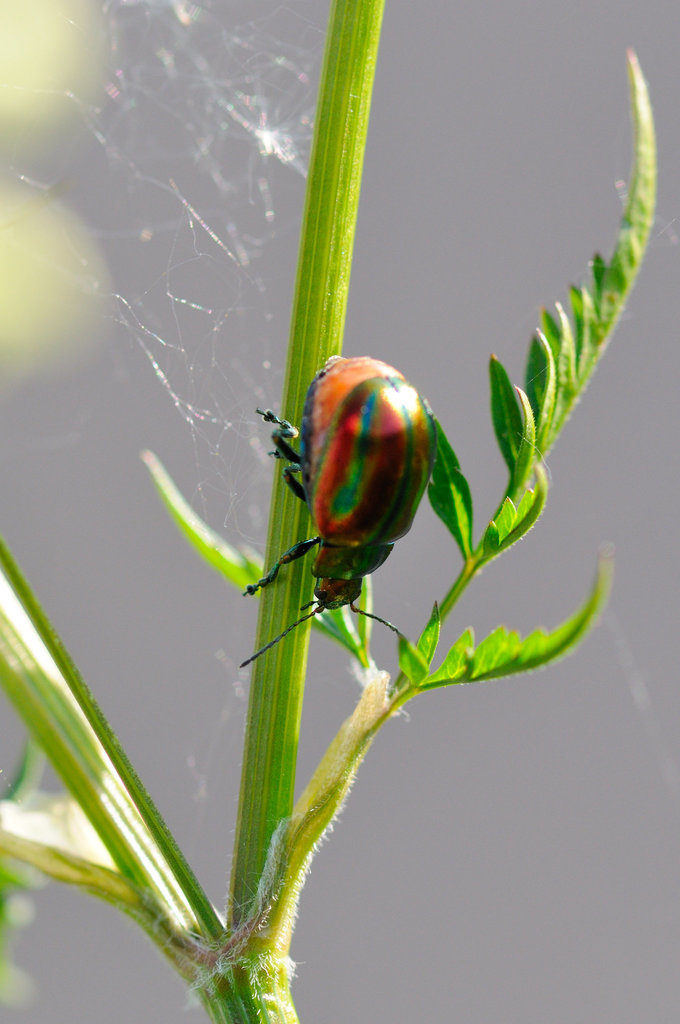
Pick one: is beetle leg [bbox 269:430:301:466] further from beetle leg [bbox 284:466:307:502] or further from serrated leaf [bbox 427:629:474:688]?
serrated leaf [bbox 427:629:474:688]

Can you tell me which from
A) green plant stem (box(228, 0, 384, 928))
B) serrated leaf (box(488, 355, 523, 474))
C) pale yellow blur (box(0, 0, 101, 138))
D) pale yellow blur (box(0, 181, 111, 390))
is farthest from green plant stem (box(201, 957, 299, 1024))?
pale yellow blur (box(0, 0, 101, 138))

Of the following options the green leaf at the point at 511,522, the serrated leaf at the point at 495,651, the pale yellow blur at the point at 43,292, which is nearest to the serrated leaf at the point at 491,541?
the green leaf at the point at 511,522

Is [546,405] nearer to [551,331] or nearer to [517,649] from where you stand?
[551,331]

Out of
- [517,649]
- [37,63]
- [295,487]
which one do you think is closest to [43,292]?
[37,63]

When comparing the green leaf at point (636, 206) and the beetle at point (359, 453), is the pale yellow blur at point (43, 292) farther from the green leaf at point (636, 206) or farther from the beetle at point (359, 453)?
the green leaf at point (636, 206)

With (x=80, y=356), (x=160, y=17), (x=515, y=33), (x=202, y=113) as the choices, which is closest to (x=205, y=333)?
(x=80, y=356)

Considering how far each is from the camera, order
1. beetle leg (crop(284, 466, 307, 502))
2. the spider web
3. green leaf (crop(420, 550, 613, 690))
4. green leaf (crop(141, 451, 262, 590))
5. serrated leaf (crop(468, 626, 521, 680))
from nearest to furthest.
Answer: green leaf (crop(420, 550, 613, 690))
serrated leaf (crop(468, 626, 521, 680))
beetle leg (crop(284, 466, 307, 502))
green leaf (crop(141, 451, 262, 590))
the spider web
